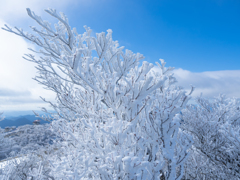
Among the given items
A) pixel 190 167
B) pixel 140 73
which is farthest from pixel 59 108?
pixel 190 167

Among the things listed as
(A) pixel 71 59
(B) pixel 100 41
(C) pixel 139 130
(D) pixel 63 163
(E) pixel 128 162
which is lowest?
(D) pixel 63 163

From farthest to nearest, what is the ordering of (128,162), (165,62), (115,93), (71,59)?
(165,62)
(115,93)
(71,59)
(128,162)

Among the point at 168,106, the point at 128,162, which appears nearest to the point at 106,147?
the point at 128,162

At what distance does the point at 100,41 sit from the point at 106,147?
8.36 ft

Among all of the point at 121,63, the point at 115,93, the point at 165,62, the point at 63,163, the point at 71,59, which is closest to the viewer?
the point at 71,59

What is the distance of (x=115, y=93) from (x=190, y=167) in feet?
17.7

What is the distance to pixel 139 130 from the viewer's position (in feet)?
6.67

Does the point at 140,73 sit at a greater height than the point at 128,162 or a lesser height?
greater

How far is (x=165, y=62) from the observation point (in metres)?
3.48

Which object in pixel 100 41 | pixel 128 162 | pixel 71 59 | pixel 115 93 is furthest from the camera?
pixel 100 41

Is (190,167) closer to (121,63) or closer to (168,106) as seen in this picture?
(168,106)

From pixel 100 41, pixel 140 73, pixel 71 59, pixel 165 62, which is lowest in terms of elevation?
pixel 140 73

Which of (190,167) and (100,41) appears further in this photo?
(190,167)

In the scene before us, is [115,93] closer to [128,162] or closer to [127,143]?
[127,143]
